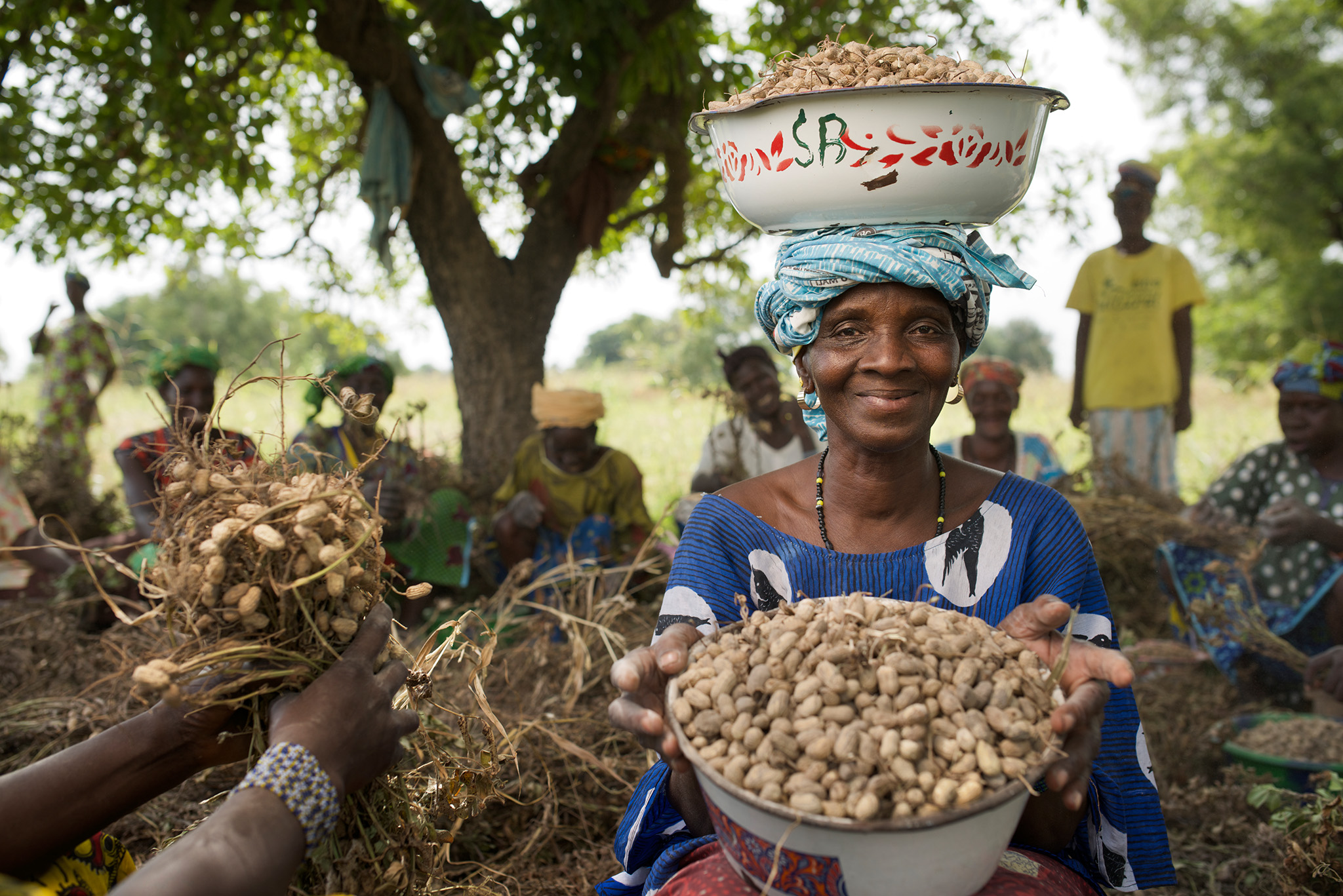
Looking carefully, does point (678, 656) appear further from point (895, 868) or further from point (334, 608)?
point (334, 608)

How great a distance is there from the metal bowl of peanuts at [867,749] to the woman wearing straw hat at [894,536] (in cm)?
15

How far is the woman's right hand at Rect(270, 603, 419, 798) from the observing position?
1289 mm

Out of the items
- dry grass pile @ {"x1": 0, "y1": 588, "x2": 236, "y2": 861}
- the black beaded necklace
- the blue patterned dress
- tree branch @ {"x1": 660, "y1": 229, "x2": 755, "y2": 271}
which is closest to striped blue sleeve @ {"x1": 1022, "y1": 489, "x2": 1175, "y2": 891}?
the blue patterned dress

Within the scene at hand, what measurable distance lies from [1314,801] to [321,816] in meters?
2.44

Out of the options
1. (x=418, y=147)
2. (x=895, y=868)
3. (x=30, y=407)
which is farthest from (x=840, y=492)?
(x=30, y=407)

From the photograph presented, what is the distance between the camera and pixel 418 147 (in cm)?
547

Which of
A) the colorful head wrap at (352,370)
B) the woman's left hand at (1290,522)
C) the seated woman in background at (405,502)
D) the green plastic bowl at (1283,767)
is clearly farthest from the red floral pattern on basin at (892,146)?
the colorful head wrap at (352,370)

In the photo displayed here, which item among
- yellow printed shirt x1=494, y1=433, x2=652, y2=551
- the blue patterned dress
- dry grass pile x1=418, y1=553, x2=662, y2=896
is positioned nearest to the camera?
the blue patterned dress

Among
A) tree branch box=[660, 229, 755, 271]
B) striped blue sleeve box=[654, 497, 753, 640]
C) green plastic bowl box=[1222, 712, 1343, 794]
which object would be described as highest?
tree branch box=[660, 229, 755, 271]

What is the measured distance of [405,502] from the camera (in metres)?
4.72

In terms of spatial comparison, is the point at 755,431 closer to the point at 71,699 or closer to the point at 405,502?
the point at 405,502

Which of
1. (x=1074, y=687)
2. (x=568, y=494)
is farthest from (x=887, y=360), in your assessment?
(x=568, y=494)

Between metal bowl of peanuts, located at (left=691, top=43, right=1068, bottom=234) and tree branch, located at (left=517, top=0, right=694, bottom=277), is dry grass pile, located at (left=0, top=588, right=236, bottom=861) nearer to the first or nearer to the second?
metal bowl of peanuts, located at (left=691, top=43, right=1068, bottom=234)

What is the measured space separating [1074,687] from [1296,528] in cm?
290
